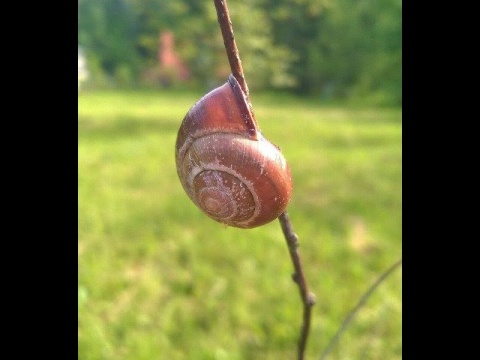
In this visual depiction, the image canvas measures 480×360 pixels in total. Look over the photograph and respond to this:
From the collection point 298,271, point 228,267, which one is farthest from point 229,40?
point 228,267

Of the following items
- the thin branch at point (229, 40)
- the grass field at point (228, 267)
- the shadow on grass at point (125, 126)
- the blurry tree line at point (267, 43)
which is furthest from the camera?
Result: the blurry tree line at point (267, 43)

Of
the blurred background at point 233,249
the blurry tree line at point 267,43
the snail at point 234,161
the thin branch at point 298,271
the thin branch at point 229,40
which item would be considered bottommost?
the blurry tree line at point 267,43

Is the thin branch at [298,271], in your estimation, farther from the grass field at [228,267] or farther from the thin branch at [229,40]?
the grass field at [228,267]

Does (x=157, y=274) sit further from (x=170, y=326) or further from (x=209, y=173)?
(x=209, y=173)

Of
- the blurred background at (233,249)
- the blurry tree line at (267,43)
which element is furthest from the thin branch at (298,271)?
the blurry tree line at (267,43)

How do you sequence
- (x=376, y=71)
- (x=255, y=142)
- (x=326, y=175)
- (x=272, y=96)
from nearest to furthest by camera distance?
(x=255, y=142) → (x=326, y=175) → (x=376, y=71) → (x=272, y=96)

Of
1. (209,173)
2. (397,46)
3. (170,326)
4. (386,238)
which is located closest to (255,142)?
(209,173)
